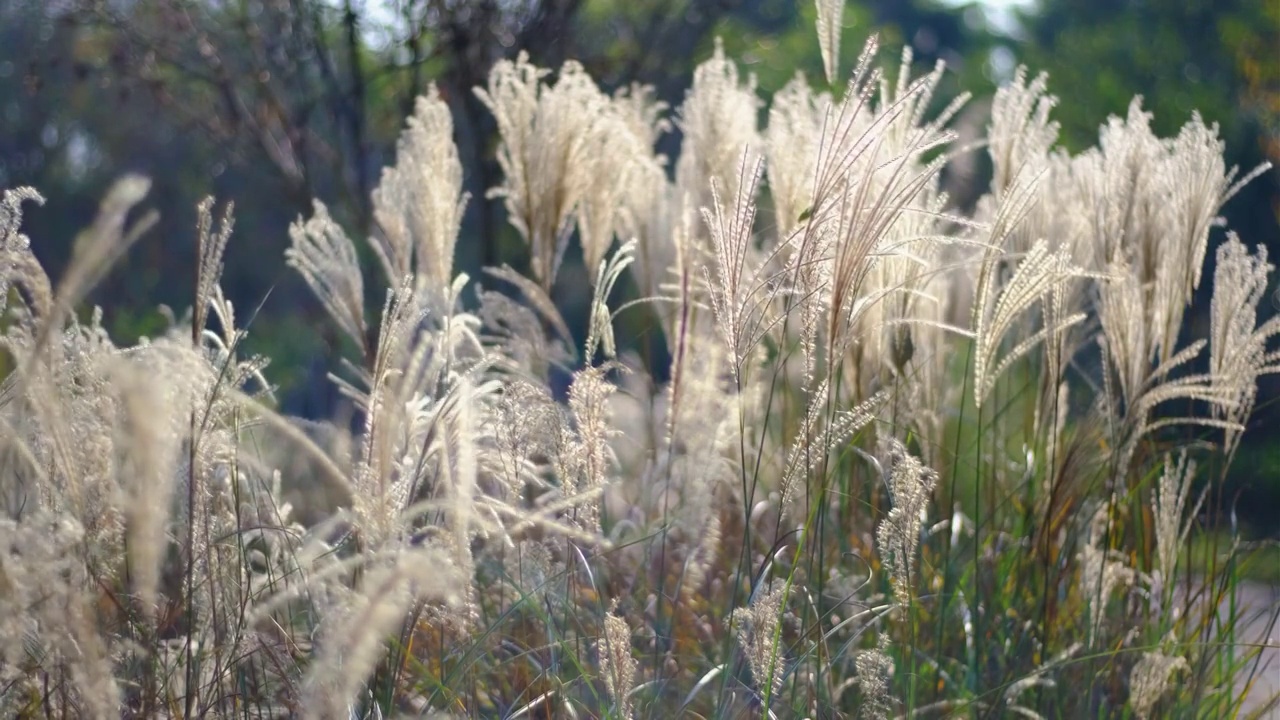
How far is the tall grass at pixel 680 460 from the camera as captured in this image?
1.95 metres

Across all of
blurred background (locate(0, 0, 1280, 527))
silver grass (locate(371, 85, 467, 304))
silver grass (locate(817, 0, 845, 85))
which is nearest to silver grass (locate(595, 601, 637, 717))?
blurred background (locate(0, 0, 1280, 527))

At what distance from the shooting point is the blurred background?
5.57 m

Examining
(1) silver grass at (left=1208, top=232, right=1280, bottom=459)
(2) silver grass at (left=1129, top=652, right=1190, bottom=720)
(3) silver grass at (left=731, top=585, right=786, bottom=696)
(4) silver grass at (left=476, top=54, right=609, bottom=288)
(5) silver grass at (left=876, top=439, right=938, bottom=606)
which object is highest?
(4) silver grass at (left=476, top=54, right=609, bottom=288)

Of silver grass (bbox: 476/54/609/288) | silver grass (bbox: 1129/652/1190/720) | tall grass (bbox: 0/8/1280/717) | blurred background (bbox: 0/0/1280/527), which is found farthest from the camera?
blurred background (bbox: 0/0/1280/527)

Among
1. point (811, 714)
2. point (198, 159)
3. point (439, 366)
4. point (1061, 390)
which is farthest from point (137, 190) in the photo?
point (198, 159)

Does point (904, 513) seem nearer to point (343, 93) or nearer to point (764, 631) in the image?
point (764, 631)

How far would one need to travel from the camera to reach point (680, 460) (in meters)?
3.49

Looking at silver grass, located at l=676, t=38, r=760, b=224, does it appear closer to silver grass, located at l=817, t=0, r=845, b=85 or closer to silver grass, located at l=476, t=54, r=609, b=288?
silver grass, located at l=476, t=54, r=609, b=288

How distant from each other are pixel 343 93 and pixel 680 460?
3563mm

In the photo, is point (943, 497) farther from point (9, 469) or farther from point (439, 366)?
point (9, 469)

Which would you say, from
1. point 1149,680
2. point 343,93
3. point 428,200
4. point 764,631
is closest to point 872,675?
point 764,631

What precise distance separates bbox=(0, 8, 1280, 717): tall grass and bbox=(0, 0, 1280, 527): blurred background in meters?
0.34

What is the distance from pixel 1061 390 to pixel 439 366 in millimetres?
1607

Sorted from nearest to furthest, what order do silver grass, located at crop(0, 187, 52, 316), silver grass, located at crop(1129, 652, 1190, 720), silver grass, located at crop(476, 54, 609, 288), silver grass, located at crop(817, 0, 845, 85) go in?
silver grass, located at crop(0, 187, 52, 316)
silver grass, located at crop(1129, 652, 1190, 720)
silver grass, located at crop(817, 0, 845, 85)
silver grass, located at crop(476, 54, 609, 288)
